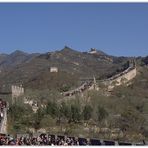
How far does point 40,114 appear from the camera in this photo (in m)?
26.5

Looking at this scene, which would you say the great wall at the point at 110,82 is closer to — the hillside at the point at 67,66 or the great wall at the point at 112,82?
the great wall at the point at 112,82

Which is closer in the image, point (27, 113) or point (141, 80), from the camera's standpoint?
point (27, 113)

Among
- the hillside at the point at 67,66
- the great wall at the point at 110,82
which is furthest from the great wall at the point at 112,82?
the hillside at the point at 67,66

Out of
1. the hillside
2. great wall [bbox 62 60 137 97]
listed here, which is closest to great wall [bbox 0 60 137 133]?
great wall [bbox 62 60 137 97]

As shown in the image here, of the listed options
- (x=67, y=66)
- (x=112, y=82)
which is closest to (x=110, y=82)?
(x=112, y=82)

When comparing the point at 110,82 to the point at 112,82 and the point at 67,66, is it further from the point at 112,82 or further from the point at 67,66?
the point at 67,66

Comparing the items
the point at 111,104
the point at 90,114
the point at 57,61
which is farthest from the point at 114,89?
the point at 57,61

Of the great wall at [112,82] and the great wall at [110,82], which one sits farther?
the great wall at [112,82]

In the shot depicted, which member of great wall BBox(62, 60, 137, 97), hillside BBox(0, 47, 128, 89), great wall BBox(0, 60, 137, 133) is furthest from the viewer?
hillside BBox(0, 47, 128, 89)

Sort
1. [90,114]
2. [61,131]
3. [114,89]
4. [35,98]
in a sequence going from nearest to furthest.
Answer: [61,131]
[90,114]
[35,98]
[114,89]

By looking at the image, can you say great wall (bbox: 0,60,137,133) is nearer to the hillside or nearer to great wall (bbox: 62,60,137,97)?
great wall (bbox: 62,60,137,97)

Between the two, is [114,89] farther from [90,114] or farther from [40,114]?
[40,114]

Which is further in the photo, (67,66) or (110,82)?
(67,66)

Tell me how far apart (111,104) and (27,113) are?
8685 mm
